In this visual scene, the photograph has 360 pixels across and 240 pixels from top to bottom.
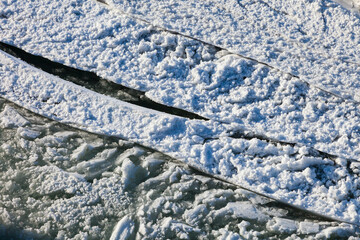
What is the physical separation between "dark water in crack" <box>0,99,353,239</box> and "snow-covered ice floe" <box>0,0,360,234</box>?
2.3 inches

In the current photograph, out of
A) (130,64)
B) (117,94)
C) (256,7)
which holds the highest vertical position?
(256,7)

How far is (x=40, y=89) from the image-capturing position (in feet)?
8.11

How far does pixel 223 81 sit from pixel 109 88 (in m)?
0.70

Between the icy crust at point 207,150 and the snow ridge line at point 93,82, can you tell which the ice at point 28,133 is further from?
the snow ridge line at point 93,82

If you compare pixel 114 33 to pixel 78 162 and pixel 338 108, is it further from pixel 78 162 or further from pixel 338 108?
pixel 338 108

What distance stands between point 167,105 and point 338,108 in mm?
987

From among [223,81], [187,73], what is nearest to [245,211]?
[223,81]

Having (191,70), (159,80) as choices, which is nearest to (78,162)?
(159,80)

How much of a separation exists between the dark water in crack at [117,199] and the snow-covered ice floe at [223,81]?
58 millimetres

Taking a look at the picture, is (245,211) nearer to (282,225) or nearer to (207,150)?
(282,225)

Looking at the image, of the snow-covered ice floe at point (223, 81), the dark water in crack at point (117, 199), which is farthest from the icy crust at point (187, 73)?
the dark water in crack at point (117, 199)

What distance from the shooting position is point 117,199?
2078 millimetres

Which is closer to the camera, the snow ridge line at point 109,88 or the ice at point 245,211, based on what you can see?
the ice at point 245,211

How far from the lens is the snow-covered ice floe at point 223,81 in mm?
2141
